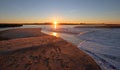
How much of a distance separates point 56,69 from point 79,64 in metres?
1.45

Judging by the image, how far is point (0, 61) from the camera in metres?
6.73

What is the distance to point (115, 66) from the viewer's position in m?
6.87

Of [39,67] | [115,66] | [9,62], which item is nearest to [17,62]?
[9,62]

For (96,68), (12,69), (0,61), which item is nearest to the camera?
(12,69)

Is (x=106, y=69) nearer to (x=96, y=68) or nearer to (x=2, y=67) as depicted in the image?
(x=96, y=68)

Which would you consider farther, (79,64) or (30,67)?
(79,64)

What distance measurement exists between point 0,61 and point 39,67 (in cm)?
237

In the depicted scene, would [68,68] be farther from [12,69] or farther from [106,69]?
[12,69]

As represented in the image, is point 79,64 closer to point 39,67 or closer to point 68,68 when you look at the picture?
point 68,68

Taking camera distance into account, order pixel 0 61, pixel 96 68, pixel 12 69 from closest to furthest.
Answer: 1. pixel 12 69
2. pixel 96 68
3. pixel 0 61

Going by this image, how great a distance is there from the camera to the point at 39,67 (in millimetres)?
6051

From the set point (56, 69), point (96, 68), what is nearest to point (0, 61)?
point (56, 69)

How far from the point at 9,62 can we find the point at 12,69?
1018mm

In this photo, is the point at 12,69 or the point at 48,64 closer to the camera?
the point at 12,69
